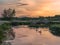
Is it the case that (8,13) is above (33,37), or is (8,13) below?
above

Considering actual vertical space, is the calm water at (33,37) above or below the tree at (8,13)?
below

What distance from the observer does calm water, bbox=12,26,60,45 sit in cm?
797

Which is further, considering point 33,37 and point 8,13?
point 8,13

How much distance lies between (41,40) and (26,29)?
1141 mm

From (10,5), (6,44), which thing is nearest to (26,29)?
(10,5)

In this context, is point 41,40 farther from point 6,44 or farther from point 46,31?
point 6,44

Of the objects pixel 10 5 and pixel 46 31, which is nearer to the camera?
pixel 46 31

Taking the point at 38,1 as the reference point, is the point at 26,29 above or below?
below

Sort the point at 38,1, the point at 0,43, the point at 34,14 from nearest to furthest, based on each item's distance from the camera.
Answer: the point at 0,43
the point at 34,14
the point at 38,1

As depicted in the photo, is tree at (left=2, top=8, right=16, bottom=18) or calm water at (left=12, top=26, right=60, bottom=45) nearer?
calm water at (left=12, top=26, right=60, bottom=45)

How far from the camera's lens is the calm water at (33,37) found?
7.97 meters

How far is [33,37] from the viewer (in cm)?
852

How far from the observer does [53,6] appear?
11008mm

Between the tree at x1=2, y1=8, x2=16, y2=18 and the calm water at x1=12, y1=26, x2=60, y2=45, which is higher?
the tree at x1=2, y1=8, x2=16, y2=18
